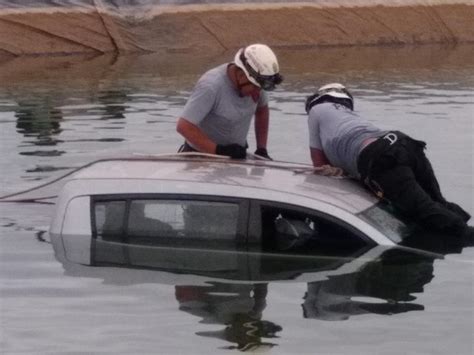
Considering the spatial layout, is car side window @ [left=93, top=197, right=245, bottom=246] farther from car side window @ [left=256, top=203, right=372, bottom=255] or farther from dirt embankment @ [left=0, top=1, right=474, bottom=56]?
dirt embankment @ [left=0, top=1, right=474, bottom=56]

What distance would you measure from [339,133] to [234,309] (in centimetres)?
209

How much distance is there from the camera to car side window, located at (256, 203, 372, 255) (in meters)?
10.3

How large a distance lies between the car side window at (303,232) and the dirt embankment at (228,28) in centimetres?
2184

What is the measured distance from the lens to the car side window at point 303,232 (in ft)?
33.9

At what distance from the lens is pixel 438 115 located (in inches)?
826

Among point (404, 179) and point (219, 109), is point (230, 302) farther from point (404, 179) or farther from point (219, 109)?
point (219, 109)

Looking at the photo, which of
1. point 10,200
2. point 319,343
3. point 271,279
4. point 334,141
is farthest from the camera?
point 10,200

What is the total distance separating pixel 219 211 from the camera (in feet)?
34.4

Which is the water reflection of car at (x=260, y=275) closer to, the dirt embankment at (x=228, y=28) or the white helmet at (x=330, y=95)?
the white helmet at (x=330, y=95)

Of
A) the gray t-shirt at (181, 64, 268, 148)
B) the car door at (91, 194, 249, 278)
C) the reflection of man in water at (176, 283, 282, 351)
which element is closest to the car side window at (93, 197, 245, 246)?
the car door at (91, 194, 249, 278)

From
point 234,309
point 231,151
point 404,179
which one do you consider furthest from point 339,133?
point 234,309

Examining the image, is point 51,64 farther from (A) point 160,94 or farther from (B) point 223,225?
(B) point 223,225

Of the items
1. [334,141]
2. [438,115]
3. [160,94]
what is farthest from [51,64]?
[334,141]

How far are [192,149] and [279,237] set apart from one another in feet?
5.58
